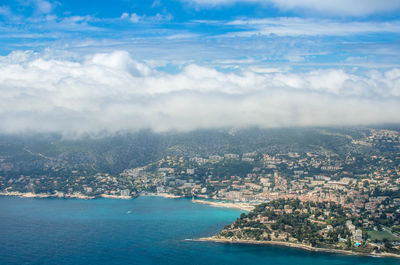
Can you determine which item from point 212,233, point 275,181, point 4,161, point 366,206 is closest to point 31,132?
point 4,161

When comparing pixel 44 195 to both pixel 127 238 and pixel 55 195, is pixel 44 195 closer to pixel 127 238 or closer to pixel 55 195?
pixel 55 195

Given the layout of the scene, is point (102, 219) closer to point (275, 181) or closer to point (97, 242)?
point (97, 242)

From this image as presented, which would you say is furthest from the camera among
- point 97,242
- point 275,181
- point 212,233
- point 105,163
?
point 105,163

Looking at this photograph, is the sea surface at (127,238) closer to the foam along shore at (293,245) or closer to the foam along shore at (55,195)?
the foam along shore at (293,245)

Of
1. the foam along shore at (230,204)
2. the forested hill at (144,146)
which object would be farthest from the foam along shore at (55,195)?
the foam along shore at (230,204)

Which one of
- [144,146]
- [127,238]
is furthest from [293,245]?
[144,146]

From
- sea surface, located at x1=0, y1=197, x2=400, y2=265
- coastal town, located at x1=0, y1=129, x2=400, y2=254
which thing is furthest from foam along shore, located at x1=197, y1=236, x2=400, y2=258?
sea surface, located at x1=0, y1=197, x2=400, y2=265

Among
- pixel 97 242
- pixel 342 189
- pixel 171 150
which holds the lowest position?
pixel 97 242

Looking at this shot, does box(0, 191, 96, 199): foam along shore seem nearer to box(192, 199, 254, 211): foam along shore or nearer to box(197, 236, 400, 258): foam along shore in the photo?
box(192, 199, 254, 211): foam along shore
